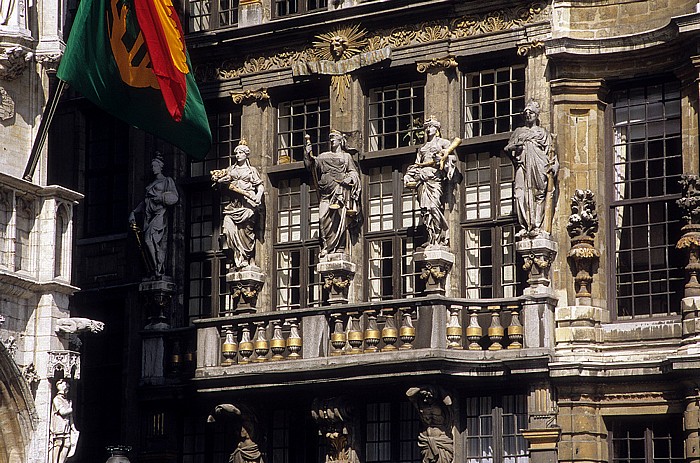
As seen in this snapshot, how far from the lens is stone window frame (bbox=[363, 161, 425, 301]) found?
1188 inches

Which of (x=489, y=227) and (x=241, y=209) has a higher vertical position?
(x=241, y=209)

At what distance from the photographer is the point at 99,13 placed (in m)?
27.3

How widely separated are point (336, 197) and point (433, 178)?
65.7 inches

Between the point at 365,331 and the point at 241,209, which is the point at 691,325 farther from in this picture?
the point at 241,209

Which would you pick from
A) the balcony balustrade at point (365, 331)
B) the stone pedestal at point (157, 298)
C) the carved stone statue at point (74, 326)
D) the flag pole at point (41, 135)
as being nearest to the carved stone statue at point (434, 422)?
the balcony balustrade at point (365, 331)

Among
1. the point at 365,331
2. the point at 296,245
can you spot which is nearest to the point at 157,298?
the point at 296,245

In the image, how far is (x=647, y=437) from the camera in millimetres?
28156

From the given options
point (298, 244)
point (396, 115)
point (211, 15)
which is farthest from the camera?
point (211, 15)

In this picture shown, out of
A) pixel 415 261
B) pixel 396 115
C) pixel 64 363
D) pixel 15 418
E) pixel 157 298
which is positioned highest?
pixel 396 115

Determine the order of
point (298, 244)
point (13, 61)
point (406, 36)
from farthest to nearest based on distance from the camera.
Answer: point (298, 244) < point (406, 36) < point (13, 61)

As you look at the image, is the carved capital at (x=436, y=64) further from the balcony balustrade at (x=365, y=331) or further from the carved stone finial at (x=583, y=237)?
the balcony balustrade at (x=365, y=331)

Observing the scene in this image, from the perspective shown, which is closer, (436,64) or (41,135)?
(41,135)

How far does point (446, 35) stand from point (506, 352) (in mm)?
5126

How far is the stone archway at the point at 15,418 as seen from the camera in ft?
87.9
